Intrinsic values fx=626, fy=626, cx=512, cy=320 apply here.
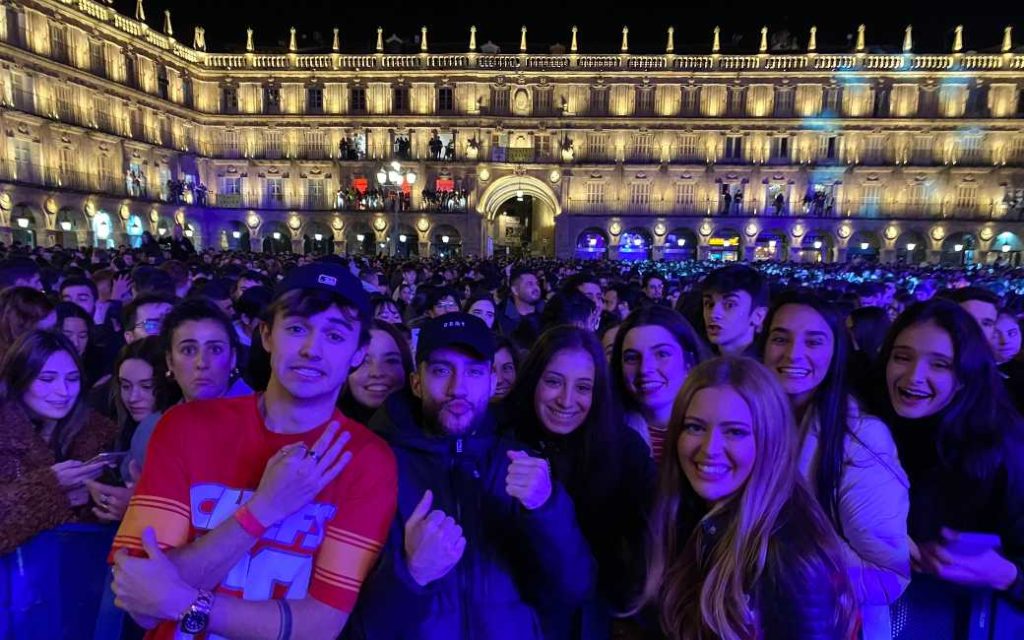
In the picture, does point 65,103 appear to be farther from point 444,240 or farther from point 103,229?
point 444,240

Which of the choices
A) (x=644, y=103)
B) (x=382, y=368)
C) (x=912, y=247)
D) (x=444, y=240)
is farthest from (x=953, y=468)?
(x=912, y=247)

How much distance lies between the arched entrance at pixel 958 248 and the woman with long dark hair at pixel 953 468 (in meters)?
48.4

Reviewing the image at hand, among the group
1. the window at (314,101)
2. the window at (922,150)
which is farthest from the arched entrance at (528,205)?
the window at (922,150)

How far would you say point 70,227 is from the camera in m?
34.2

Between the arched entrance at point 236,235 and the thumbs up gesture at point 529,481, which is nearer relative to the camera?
the thumbs up gesture at point 529,481

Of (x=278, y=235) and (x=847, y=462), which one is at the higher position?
(x=278, y=235)

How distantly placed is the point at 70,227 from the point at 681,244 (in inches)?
1516

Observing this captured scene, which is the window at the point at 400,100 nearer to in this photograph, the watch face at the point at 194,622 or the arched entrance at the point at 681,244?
the arched entrance at the point at 681,244

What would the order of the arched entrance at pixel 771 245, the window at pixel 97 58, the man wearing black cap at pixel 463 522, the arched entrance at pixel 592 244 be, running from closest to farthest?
the man wearing black cap at pixel 463 522 < the window at pixel 97 58 < the arched entrance at pixel 771 245 < the arched entrance at pixel 592 244

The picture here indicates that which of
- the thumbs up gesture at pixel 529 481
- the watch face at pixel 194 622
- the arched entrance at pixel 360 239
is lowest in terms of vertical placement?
the watch face at pixel 194 622

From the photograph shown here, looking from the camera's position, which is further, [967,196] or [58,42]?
[967,196]

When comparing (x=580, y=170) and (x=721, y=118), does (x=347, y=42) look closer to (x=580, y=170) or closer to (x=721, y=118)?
A: (x=580, y=170)

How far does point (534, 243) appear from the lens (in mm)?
51062

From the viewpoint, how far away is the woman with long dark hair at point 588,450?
8.84ft
